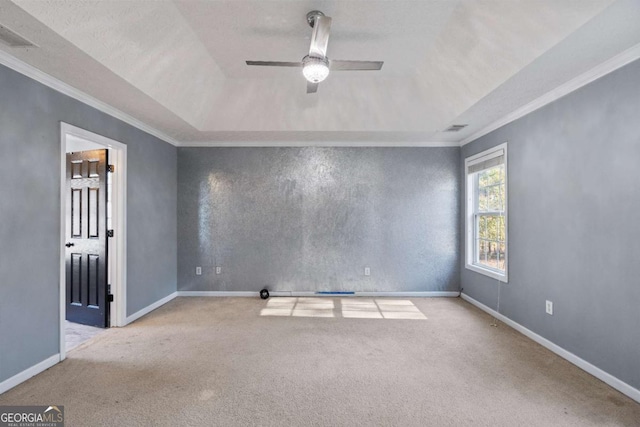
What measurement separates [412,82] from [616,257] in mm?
2631

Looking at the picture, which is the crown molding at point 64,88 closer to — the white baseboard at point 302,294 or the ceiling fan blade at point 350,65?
the ceiling fan blade at point 350,65

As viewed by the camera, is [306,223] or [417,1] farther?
[306,223]

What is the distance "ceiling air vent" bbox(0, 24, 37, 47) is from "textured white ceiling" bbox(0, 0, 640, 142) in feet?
0.29

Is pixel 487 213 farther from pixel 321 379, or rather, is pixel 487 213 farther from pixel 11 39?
pixel 11 39

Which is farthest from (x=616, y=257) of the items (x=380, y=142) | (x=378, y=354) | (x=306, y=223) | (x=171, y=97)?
(x=171, y=97)

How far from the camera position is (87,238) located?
351cm

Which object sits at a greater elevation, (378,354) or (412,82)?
(412,82)

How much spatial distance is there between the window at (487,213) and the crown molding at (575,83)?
342 mm

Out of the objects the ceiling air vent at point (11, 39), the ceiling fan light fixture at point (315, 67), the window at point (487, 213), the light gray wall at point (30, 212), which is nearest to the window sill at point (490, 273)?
the window at point (487, 213)

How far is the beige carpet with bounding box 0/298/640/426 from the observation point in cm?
193

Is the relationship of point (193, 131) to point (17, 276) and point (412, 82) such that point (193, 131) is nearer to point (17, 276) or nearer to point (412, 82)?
point (17, 276)

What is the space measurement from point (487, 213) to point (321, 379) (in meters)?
3.15

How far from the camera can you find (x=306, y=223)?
15.6ft

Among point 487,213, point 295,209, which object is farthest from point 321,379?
point 487,213
